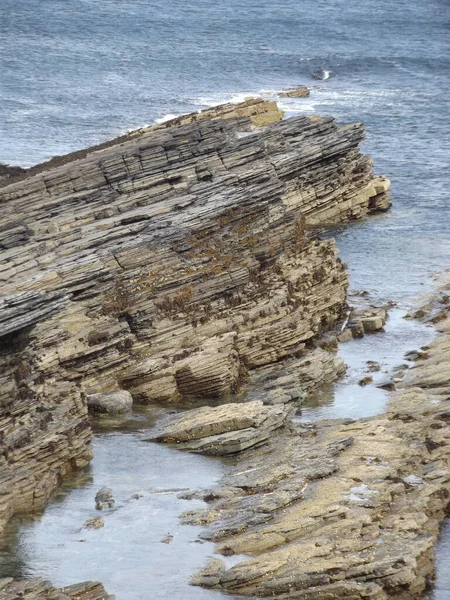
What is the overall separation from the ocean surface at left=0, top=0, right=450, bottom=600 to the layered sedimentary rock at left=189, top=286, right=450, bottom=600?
1064 mm

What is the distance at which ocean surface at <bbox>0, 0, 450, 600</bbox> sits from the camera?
1389 inches

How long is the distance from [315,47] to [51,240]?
3500 inches

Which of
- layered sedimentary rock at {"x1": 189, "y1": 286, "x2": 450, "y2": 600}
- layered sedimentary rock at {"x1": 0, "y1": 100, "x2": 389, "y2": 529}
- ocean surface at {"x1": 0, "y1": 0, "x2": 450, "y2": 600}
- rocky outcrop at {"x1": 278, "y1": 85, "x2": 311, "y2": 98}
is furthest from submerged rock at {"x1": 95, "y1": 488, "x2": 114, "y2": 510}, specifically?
rocky outcrop at {"x1": 278, "y1": 85, "x2": 311, "y2": 98}

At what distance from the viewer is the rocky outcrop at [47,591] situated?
3120 centimetres

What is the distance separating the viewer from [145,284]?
162 feet

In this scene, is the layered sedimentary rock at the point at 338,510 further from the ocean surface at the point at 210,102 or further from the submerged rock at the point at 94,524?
the submerged rock at the point at 94,524

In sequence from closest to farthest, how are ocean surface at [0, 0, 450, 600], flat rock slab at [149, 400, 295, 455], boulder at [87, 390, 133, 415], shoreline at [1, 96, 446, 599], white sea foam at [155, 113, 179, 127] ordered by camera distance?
shoreline at [1, 96, 446, 599] < ocean surface at [0, 0, 450, 600] < flat rock slab at [149, 400, 295, 455] < boulder at [87, 390, 133, 415] < white sea foam at [155, 113, 179, 127]

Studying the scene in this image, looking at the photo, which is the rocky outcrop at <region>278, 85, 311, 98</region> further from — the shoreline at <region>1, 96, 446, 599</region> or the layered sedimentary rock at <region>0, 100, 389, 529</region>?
the shoreline at <region>1, 96, 446, 599</region>

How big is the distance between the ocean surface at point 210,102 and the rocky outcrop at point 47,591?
0.91m

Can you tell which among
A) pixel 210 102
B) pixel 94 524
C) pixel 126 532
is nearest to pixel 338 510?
pixel 126 532

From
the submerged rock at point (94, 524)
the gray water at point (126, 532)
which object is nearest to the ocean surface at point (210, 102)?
the gray water at point (126, 532)

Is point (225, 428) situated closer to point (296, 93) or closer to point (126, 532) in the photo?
point (126, 532)

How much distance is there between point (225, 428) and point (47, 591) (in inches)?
473

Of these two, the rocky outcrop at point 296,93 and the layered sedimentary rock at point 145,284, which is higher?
the layered sedimentary rock at point 145,284
